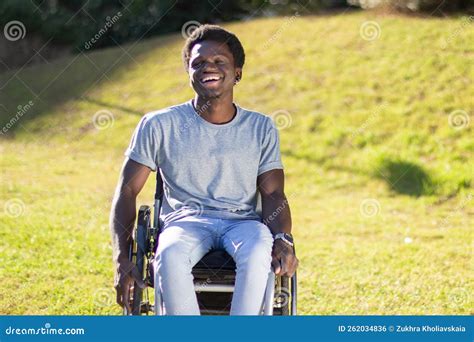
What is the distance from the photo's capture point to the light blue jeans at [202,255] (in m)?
2.75

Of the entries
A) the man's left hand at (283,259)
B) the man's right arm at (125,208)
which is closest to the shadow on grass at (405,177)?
the man's left hand at (283,259)

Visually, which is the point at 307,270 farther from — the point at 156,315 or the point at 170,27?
the point at 170,27

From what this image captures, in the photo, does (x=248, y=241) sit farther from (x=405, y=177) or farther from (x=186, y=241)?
(x=405, y=177)

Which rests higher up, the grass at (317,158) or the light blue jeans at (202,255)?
the grass at (317,158)

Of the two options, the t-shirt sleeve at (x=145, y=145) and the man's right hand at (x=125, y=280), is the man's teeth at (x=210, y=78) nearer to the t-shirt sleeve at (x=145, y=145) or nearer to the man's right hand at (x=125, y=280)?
the t-shirt sleeve at (x=145, y=145)

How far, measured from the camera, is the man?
3.02 meters

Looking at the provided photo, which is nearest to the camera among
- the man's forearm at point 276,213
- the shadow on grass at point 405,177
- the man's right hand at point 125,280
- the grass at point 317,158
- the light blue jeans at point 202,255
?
the light blue jeans at point 202,255

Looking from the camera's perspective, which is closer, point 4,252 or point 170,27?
point 4,252

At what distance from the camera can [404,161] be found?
9398 millimetres

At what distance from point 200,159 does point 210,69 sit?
362 mm

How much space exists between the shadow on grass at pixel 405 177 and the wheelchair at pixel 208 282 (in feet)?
18.9

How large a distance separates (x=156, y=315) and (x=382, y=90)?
29.5ft

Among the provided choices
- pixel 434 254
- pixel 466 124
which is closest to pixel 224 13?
pixel 466 124

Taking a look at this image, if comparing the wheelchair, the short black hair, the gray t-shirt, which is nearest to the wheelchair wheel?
the wheelchair
